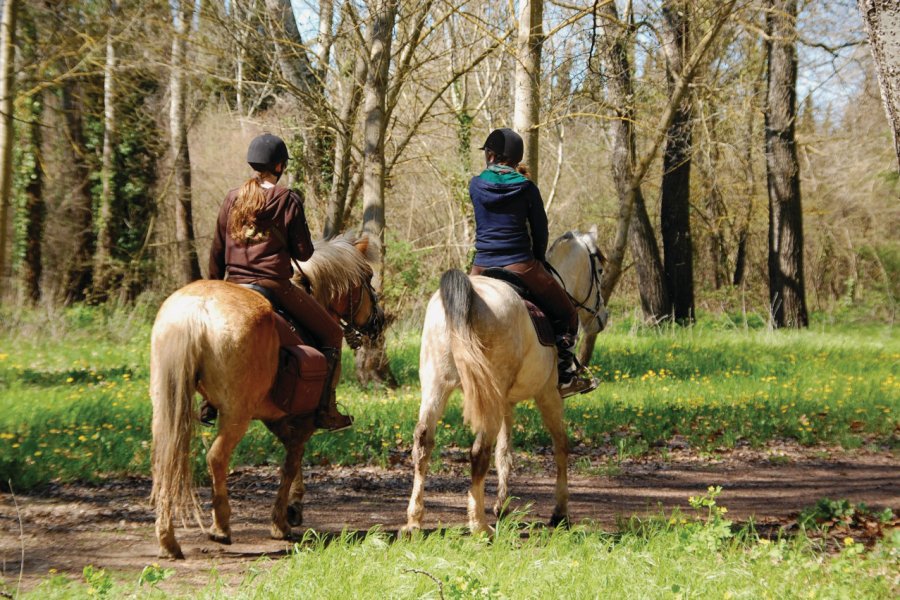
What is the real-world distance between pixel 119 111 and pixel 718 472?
16.3 meters

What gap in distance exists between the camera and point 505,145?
6.30 meters

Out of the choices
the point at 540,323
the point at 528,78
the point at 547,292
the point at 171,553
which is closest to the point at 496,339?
the point at 540,323

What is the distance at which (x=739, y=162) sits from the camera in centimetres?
1973

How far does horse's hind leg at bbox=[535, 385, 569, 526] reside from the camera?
6.36m

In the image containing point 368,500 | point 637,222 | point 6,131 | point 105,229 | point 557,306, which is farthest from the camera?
point 105,229

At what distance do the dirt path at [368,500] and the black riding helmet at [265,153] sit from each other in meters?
2.51

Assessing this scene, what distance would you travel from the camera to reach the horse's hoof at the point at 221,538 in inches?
216

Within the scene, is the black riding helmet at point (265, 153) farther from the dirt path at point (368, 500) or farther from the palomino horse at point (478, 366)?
the dirt path at point (368, 500)

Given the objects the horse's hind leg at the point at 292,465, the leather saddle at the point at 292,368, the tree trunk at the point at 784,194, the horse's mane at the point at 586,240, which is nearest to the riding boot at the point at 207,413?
the leather saddle at the point at 292,368

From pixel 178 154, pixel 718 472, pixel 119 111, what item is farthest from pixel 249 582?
pixel 119 111

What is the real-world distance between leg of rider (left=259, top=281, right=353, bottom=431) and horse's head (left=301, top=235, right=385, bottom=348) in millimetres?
298

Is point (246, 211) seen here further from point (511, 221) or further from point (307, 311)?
point (511, 221)

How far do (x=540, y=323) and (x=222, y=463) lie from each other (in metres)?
2.42

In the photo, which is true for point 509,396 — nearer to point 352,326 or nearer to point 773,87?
point 352,326
